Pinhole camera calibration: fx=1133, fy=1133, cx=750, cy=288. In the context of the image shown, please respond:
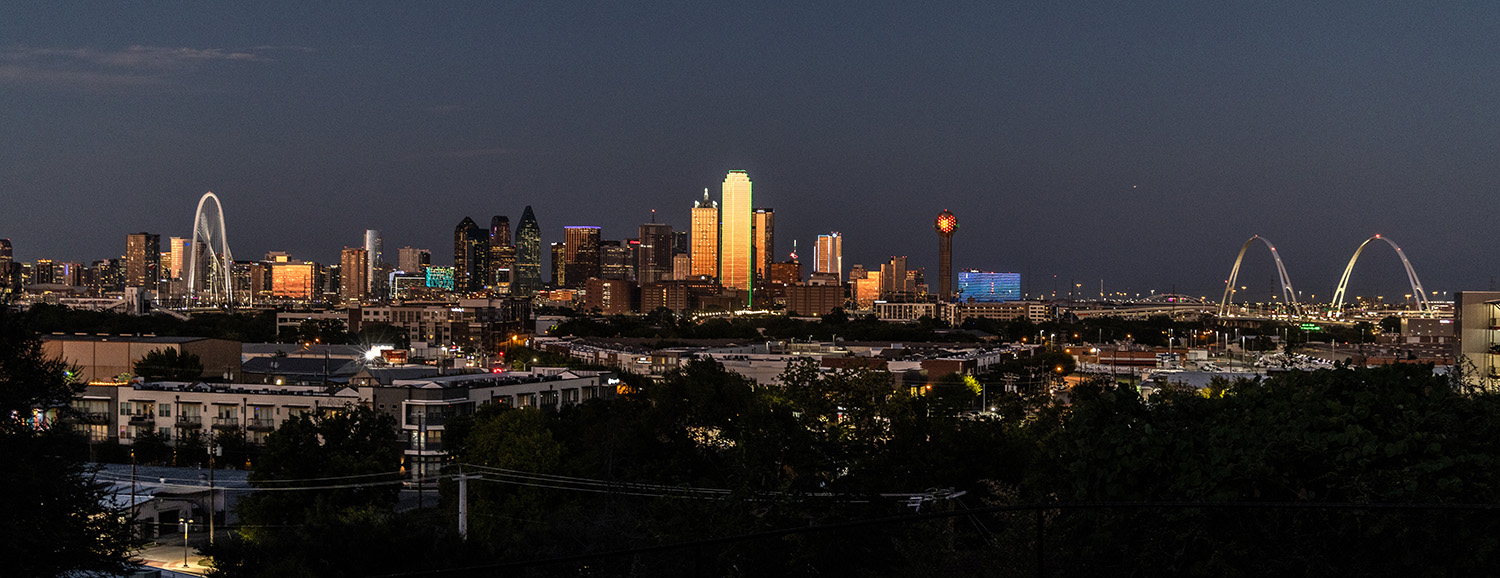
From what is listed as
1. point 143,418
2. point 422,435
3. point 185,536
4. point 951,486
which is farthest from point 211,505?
point 143,418

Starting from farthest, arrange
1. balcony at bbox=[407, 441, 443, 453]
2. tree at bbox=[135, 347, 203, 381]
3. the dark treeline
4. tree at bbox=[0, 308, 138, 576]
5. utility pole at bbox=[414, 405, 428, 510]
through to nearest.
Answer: tree at bbox=[135, 347, 203, 381], balcony at bbox=[407, 441, 443, 453], utility pole at bbox=[414, 405, 428, 510], tree at bbox=[0, 308, 138, 576], the dark treeline

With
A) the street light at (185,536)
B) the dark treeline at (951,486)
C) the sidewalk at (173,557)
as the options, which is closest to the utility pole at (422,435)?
the dark treeline at (951,486)

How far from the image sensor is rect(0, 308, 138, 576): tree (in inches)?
464

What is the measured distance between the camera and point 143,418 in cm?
4353

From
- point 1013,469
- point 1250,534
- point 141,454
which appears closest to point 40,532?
point 1250,534

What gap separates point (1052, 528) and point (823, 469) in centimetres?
822

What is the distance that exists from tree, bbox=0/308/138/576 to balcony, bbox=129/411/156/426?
31997mm

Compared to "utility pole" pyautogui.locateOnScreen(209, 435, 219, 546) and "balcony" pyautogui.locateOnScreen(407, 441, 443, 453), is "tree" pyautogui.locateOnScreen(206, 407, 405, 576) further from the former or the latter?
"balcony" pyautogui.locateOnScreen(407, 441, 443, 453)

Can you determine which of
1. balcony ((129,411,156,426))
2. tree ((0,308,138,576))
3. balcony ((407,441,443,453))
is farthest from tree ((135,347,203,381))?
tree ((0,308,138,576))

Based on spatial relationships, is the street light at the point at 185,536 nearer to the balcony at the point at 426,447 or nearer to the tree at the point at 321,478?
the tree at the point at 321,478

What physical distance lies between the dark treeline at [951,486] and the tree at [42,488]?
2.70m

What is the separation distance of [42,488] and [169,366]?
4820cm

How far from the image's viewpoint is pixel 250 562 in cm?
1725

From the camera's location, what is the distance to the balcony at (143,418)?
43.2 metres
